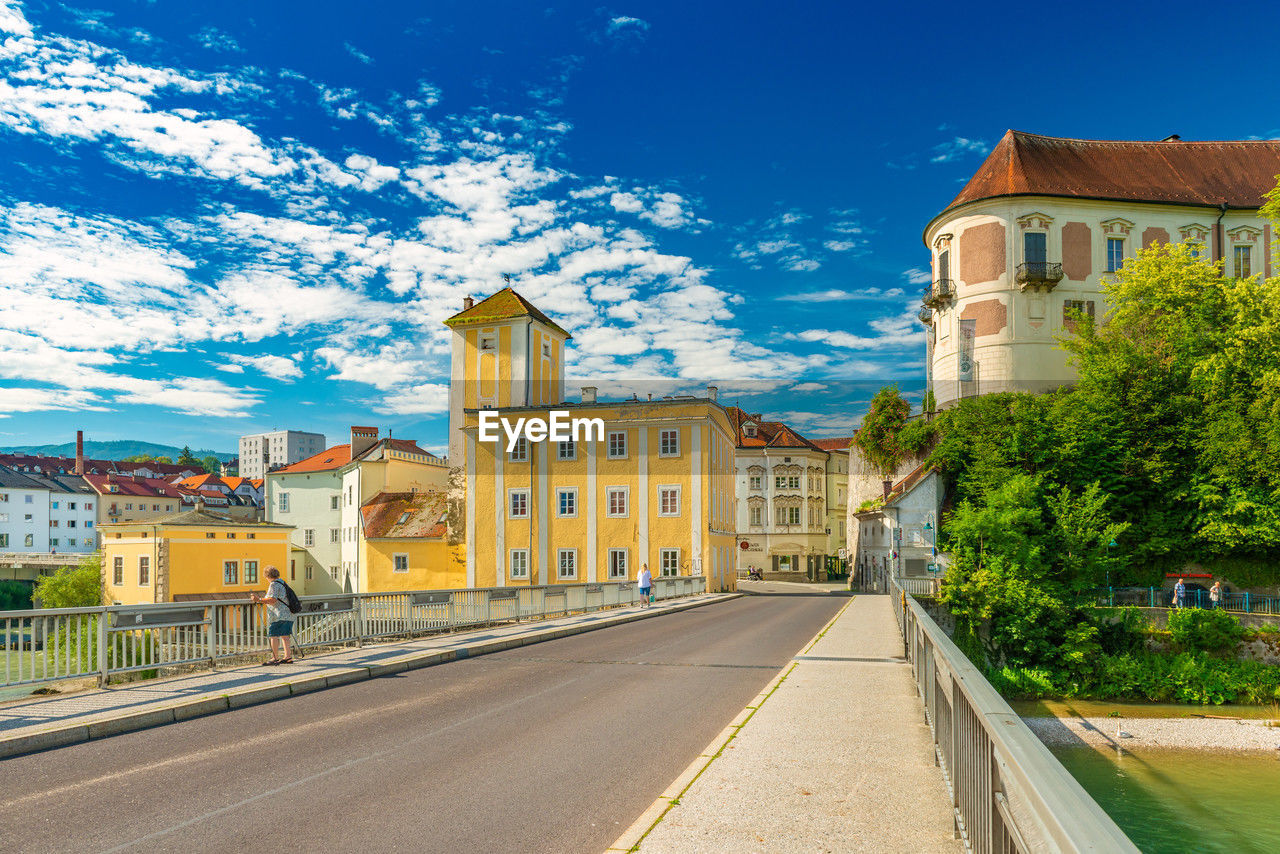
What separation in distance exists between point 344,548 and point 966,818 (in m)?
64.4

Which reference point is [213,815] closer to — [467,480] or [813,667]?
[813,667]

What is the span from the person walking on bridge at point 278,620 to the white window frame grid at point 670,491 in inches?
1275

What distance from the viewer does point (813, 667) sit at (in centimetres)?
1375

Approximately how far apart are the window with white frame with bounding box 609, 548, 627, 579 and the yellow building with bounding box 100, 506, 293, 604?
881 inches

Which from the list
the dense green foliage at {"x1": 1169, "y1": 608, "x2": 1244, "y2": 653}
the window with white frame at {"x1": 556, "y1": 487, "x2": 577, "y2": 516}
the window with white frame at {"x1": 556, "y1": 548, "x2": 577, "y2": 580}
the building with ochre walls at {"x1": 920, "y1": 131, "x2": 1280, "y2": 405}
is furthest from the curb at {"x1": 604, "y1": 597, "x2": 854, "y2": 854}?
the building with ochre walls at {"x1": 920, "y1": 131, "x2": 1280, "y2": 405}

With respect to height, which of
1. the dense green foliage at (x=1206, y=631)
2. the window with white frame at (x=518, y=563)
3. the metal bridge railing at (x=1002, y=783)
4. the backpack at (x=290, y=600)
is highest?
the metal bridge railing at (x=1002, y=783)

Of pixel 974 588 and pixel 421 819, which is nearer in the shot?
pixel 421 819

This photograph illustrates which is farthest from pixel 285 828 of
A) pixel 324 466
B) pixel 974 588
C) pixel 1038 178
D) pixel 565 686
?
pixel 324 466

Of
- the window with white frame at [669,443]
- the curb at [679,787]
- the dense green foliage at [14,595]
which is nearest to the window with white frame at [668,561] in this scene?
the window with white frame at [669,443]

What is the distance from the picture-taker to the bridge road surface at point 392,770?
582 cm

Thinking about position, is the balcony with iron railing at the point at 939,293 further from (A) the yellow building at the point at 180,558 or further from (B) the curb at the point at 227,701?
(A) the yellow building at the point at 180,558

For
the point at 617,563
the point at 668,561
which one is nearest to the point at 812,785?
the point at 668,561

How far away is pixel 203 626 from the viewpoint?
42.5 feet

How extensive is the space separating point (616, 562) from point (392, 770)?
3908 cm
